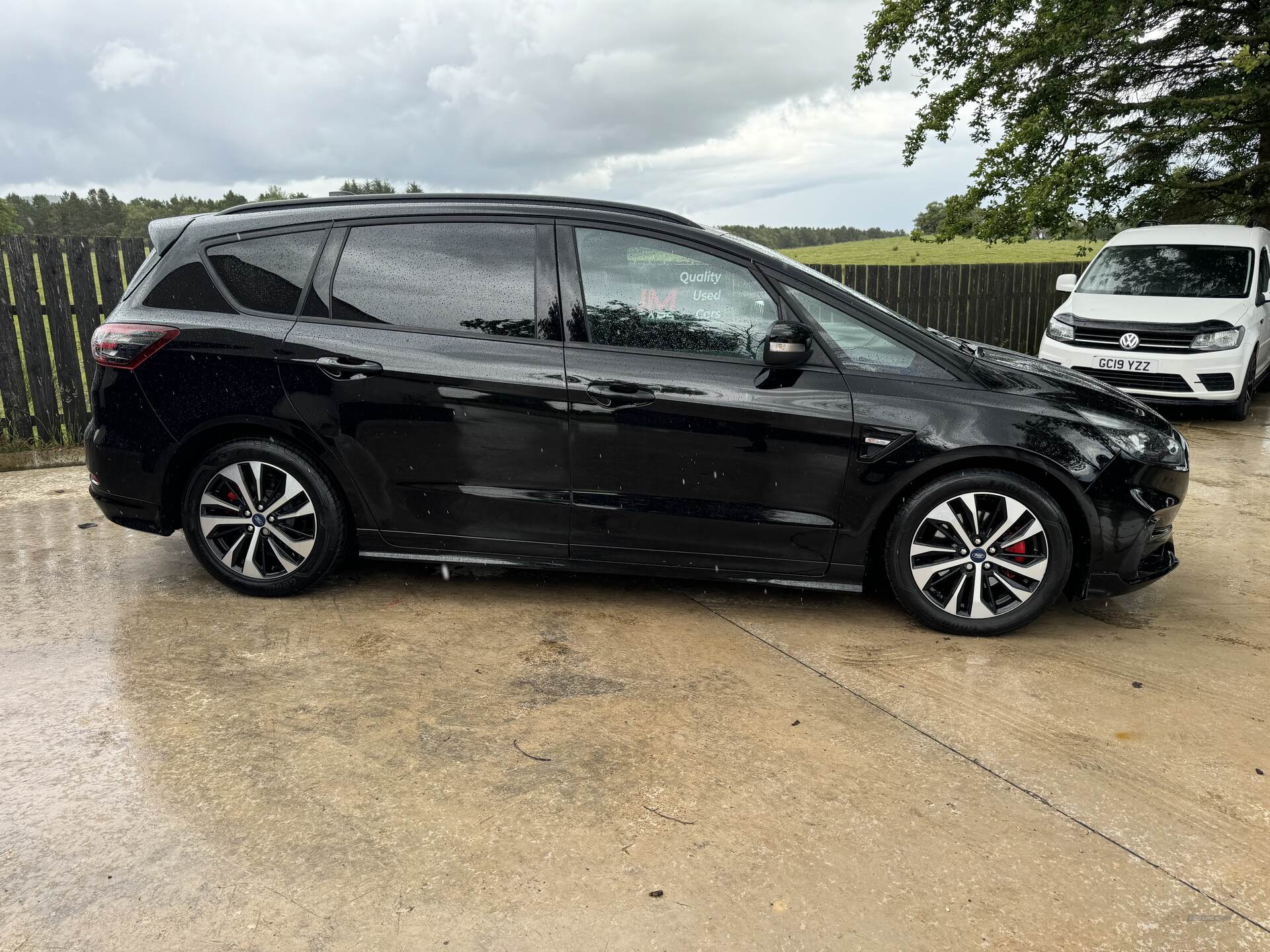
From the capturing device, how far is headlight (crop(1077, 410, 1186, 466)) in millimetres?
4000

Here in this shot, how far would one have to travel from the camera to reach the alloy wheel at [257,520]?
4293mm

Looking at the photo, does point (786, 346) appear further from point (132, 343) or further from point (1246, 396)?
point (1246, 396)

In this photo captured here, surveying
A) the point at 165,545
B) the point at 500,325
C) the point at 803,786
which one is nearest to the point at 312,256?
the point at 500,325

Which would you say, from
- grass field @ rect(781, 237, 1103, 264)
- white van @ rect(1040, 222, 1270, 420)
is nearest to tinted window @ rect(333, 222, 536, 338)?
white van @ rect(1040, 222, 1270, 420)

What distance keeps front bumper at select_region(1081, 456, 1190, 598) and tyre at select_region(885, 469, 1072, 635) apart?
0.15 metres

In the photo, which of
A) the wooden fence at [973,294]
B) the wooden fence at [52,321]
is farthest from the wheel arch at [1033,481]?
the wooden fence at [973,294]

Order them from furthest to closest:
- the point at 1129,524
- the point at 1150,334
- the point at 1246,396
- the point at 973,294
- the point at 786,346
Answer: the point at 973,294
the point at 1246,396
the point at 1150,334
the point at 1129,524
the point at 786,346

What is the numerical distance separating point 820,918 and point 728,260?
2685 mm

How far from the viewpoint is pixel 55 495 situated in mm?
6605

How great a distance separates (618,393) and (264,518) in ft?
5.80

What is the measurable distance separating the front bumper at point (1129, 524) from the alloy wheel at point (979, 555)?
10.2 inches

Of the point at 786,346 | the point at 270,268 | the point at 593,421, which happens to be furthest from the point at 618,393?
the point at 270,268

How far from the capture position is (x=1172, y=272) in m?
10.5

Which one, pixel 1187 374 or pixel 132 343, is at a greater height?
pixel 132 343
